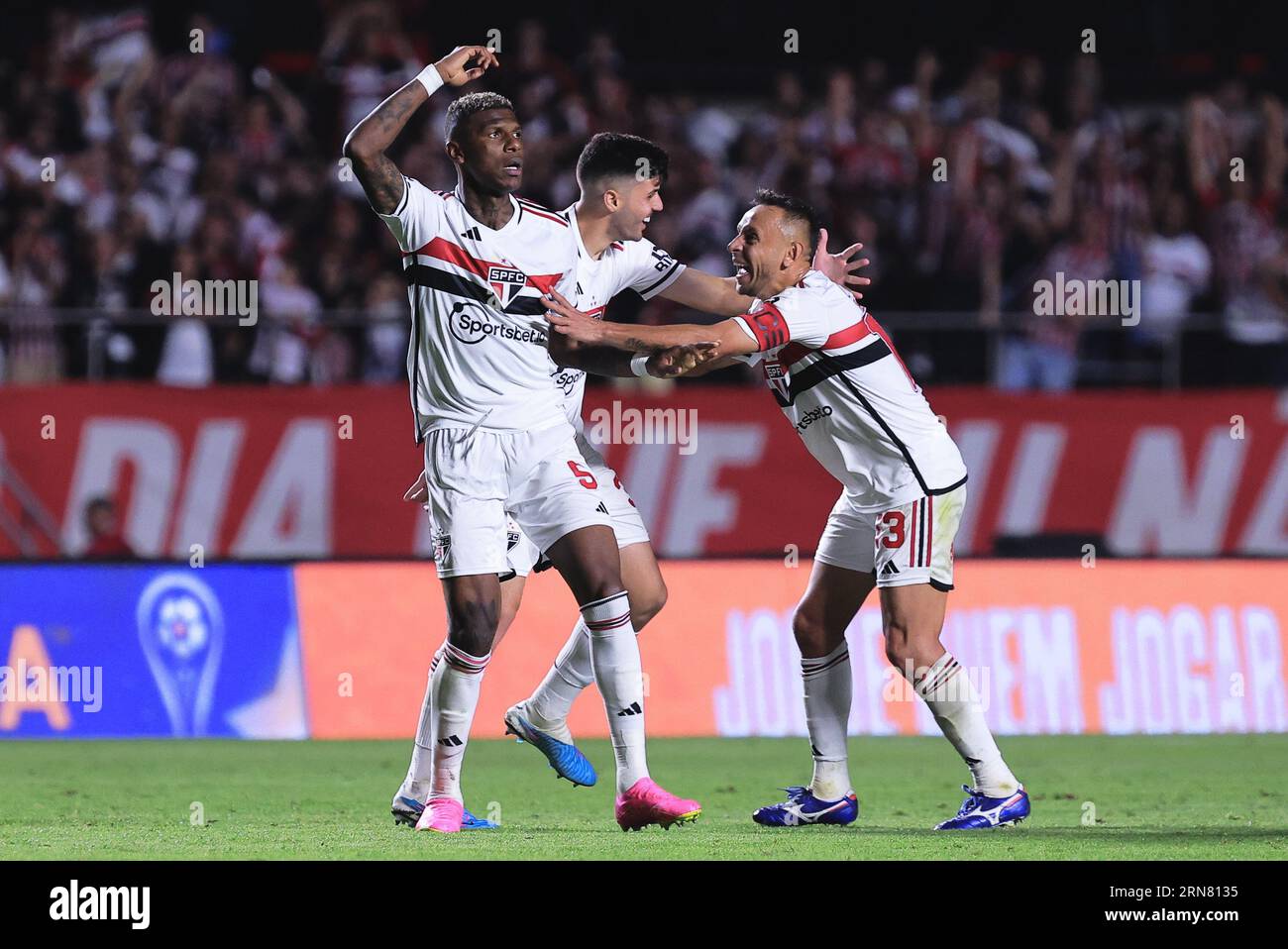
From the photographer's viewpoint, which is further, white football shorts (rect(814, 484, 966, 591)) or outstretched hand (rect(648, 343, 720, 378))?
white football shorts (rect(814, 484, 966, 591))

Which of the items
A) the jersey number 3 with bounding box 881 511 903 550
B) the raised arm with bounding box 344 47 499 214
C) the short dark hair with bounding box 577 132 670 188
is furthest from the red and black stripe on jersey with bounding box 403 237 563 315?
the jersey number 3 with bounding box 881 511 903 550

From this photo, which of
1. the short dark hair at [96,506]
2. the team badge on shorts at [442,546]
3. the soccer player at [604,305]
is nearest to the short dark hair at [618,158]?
the soccer player at [604,305]

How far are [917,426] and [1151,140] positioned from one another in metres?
10.8

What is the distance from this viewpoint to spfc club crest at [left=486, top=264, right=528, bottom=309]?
26.6 feet

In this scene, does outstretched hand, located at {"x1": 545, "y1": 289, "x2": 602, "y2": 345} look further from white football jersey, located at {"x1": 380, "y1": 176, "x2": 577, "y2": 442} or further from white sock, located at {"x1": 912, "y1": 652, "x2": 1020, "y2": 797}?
white sock, located at {"x1": 912, "y1": 652, "x2": 1020, "y2": 797}

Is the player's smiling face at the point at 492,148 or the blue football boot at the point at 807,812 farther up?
the player's smiling face at the point at 492,148

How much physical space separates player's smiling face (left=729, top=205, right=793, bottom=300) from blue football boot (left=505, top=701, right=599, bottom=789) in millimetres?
2131

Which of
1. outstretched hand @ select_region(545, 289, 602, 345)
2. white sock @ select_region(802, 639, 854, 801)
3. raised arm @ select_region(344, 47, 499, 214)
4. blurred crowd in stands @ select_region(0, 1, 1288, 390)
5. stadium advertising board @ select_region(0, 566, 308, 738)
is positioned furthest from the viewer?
blurred crowd in stands @ select_region(0, 1, 1288, 390)

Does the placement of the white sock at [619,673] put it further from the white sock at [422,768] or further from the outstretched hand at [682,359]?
the outstretched hand at [682,359]

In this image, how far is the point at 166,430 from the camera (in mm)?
15562

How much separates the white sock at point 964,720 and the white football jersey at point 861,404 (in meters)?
0.73

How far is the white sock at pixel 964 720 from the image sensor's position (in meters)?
8.27
